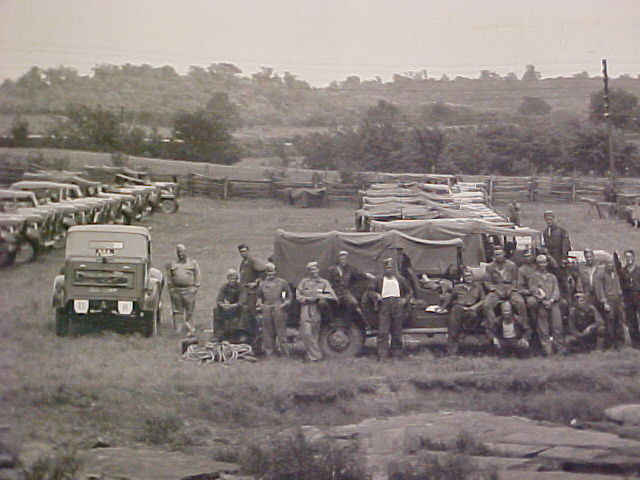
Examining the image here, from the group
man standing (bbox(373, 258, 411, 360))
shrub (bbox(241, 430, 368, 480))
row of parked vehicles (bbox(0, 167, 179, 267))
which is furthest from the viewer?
row of parked vehicles (bbox(0, 167, 179, 267))

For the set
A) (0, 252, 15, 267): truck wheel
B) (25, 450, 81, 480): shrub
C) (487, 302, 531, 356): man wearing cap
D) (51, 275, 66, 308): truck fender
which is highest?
(0, 252, 15, 267): truck wheel

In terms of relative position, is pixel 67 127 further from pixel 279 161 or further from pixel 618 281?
pixel 618 281

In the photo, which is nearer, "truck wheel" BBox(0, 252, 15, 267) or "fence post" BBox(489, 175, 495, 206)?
"truck wheel" BBox(0, 252, 15, 267)

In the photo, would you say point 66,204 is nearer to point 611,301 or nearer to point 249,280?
point 249,280

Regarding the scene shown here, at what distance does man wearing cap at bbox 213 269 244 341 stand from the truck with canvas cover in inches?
23.0

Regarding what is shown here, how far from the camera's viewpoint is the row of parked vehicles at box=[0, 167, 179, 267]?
1484 centimetres

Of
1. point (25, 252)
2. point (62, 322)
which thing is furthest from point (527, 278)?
point (25, 252)

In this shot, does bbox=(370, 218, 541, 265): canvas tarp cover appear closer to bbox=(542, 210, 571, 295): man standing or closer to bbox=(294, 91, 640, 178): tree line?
bbox=(542, 210, 571, 295): man standing

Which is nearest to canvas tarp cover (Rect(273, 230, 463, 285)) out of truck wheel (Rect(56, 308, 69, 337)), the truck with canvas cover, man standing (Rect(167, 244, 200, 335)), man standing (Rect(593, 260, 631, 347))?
the truck with canvas cover

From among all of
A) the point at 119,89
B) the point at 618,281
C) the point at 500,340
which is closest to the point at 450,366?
the point at 500,340

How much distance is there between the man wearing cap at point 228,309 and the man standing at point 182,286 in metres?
0.63

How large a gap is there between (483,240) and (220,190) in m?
3.12

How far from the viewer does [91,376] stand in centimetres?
1245

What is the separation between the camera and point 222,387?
12.4m
